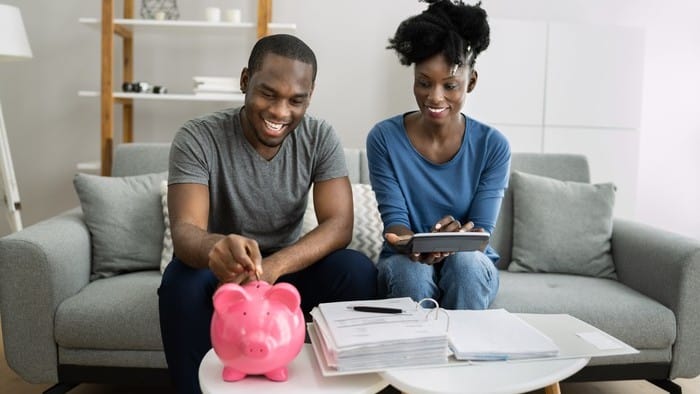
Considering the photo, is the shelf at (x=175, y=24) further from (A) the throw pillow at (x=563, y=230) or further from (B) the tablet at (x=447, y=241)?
(B) the tablet at (x=447, y=241)

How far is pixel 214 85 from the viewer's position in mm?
2648

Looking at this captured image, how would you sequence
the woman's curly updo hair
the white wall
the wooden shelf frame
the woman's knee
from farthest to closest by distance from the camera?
the white wall, the wooden shelf frame, the woman's curly updo hair, the woman's knee

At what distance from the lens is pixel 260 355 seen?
39.2 inches

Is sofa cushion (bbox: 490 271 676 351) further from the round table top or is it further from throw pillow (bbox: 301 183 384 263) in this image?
the round table top

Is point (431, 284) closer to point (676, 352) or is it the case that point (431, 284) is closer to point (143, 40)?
point (676, 352)

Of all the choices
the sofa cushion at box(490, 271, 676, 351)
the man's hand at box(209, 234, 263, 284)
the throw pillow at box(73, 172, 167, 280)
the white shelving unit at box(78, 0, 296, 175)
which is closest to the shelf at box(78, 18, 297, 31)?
the white shelving unit at box(78, 0, 296, 175)

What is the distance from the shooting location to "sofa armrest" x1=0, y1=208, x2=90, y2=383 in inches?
67.1

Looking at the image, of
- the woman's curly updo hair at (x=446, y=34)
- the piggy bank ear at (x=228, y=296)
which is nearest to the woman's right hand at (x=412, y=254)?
the woman's curly updo hair at (x=446, y=34)

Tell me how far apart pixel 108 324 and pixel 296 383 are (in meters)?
0.90

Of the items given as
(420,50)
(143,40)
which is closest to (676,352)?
(420,50)

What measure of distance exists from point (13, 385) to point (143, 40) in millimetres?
1570

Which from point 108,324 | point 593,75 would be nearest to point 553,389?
point 108,324

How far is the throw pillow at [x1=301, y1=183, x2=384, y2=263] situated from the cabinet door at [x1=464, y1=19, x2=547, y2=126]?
Answer: 80 cm

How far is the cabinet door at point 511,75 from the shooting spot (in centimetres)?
269
